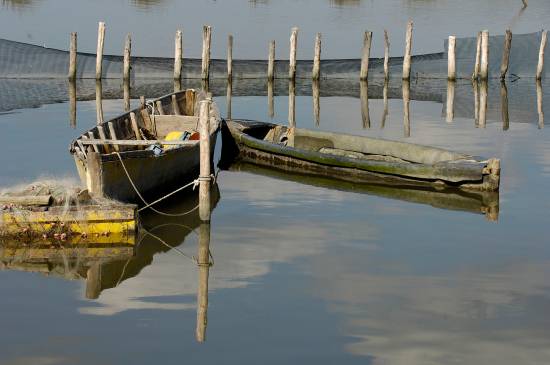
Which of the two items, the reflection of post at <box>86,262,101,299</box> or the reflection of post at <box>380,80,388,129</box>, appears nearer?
the reflection of post at <box>86,262,101,299</box>

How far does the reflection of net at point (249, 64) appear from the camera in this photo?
109 feet

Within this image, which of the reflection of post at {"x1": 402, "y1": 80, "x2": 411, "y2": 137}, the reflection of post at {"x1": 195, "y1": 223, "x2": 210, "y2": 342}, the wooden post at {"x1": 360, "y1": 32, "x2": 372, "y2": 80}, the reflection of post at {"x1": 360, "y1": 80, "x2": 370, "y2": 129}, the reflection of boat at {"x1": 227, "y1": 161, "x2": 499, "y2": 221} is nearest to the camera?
the reflection of post at {"x1": 195, "y1": 223, "x2": 210, "y2": 342}

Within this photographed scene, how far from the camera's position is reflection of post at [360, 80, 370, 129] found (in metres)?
27.7

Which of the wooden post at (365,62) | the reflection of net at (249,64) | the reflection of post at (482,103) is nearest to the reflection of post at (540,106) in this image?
the reflection of post at (482,103)

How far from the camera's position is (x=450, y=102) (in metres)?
31.6

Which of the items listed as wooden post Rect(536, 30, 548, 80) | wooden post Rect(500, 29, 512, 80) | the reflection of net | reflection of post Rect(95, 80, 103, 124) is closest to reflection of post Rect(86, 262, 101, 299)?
reflection of post Rect(95, 80, 103, 124)

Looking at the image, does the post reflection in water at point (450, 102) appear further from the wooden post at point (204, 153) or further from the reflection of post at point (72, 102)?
the wooden post at point (204, 153)

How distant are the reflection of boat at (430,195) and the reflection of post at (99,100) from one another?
8.99 meters

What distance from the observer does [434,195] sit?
18000 millimetres

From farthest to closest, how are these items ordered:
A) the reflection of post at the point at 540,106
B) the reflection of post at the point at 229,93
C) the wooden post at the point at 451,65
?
the wooden post at the point at 451,65 → the reflection of post at the point at 229,93 → the reflection of post at the point at 540,106

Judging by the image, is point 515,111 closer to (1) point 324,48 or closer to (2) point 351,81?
(2) point 351,81

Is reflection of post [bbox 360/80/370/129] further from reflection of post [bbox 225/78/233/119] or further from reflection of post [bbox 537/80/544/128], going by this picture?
reflection of post [bbox 537/80/544/128]

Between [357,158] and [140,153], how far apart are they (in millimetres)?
5083

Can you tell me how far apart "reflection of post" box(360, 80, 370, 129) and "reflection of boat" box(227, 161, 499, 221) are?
7.71 meters
